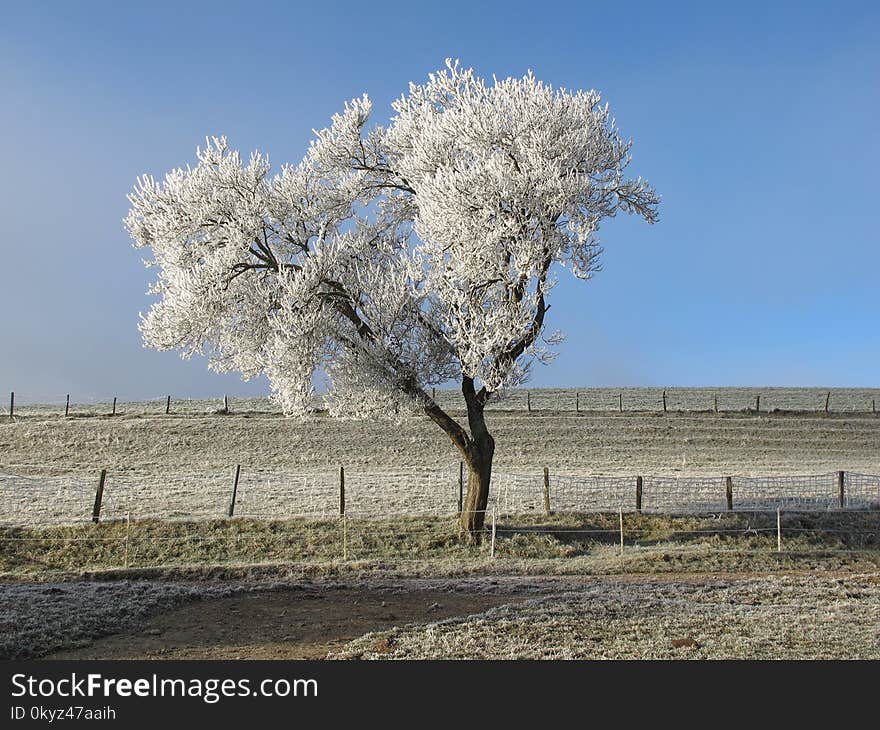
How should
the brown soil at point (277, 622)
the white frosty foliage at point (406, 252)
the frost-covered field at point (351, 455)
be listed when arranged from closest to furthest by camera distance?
the brown soil at point (277, 622), the white frosty foliage at point (406, 252), the frost-covered field at point (351, 455)

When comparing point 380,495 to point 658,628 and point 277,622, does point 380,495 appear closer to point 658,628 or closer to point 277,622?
point 277,622

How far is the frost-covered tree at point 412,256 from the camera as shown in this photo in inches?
803

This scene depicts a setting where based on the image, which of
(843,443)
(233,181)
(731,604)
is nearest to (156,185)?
(233,181)

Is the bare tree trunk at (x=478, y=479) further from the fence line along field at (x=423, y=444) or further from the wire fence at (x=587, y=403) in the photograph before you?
the wire fence at (x=587, y=403)

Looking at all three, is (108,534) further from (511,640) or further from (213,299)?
(511,640)

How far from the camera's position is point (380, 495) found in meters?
28.2

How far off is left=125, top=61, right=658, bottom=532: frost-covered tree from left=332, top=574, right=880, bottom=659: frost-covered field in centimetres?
744

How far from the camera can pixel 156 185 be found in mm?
22625

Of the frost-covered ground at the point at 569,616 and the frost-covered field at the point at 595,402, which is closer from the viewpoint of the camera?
the frost-covered ground at the point at 569,616

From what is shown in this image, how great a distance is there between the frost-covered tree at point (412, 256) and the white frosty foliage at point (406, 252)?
0.05 metres

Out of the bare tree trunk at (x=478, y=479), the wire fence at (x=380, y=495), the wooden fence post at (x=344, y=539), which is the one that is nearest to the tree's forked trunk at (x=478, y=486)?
the bare tree trunk at (x=478, y=479)

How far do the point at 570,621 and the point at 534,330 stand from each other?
9828 millimetres

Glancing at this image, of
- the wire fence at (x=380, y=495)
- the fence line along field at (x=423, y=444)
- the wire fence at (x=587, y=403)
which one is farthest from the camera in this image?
the wire fence at (x=587, y=403)

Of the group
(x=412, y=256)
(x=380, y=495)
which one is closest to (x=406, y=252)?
(x=412, y=256)
